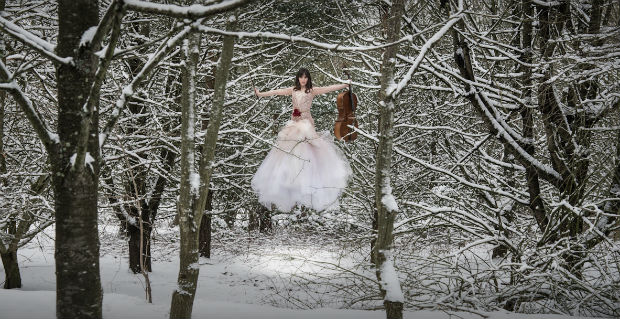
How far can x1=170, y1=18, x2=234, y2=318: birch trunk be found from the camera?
3498mm

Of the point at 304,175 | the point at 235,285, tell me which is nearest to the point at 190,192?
the point at 304,175

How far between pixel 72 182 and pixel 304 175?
374 cm

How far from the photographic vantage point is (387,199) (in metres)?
3.30

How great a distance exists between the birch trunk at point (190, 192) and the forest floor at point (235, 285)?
1.32 feet

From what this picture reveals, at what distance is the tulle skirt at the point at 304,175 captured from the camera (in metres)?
5.94

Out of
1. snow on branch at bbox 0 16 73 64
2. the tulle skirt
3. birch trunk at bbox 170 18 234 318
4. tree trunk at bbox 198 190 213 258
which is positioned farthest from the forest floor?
snow on branch at bbox 0 16 73 64

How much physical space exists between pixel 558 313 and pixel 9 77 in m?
4.62

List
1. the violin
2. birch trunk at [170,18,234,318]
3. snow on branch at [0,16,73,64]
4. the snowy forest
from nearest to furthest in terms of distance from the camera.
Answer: snow on branch at [0,16,73,64] < the snowy forest < birch trunk at [170,18,234,318] < the violin

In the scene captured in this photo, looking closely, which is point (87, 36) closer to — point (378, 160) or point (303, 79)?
point (378, 160)

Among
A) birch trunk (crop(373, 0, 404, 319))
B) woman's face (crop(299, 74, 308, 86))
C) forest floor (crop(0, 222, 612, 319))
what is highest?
woman's face (crop(299, 74, 308, 86))

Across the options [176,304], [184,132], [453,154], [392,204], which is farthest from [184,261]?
[453,154]

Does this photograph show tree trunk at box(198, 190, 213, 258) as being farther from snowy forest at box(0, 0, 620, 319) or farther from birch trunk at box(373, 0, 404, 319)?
birch trunk at box(373, 0, 404, 319)

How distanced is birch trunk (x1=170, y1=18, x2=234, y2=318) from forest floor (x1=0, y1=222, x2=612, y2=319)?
1.32ft

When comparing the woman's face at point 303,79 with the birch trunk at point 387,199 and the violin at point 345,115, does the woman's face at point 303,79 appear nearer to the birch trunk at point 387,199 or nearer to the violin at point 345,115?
the violin at point 345,115
